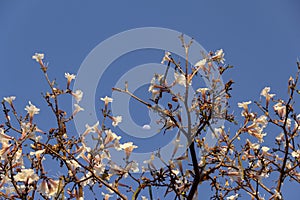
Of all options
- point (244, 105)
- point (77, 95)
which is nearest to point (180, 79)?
point (244, 105)

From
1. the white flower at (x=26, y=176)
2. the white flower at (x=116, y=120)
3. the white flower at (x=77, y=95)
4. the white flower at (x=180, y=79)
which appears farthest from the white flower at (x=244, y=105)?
the white flower at (x=26, y=176)

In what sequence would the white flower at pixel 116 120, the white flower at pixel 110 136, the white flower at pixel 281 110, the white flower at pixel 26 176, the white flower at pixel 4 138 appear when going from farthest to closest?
the white flower at pixel 281 110 → the white flower at pixel 116 120 → the white flower at pixel 110 136 → the white flower at pixel 4 138 → the white flower at pixel 26 176

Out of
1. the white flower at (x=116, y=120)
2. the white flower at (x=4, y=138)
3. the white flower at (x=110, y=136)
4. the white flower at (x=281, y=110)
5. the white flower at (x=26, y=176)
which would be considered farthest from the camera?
the white flower at (x=281, y=110)

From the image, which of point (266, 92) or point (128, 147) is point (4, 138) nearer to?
point (128, 147)

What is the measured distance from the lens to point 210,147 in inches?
104

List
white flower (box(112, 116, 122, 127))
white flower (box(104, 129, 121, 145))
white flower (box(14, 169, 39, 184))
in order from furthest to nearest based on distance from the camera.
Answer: white flower (box(112, 116, 122, 127)), white flower (box(104, 129, 121, 145)), white flower (box(14, 169, 39, 184))

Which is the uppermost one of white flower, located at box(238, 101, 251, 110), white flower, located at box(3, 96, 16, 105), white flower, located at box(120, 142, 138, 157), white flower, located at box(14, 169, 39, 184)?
→ white flower, located at box(238, 101, 251, 110)

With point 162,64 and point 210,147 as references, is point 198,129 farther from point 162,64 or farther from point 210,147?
point 162,64

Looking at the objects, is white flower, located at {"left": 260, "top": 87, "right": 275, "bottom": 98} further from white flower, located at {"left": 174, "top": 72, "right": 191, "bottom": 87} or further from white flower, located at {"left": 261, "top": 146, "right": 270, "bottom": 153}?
white flower, located at {"left": 174, "top": 72, "right": 191, "bottom": 87}

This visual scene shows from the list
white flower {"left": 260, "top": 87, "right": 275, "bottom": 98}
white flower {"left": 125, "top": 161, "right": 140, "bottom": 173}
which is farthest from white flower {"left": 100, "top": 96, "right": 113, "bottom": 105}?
white flower {"left": 260, "top": 87, "right": 275, "bottom": 98}

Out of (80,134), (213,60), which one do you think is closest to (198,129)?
(213,60)

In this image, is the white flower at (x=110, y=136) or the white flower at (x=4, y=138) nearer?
the white flower at (x=4, y=138)

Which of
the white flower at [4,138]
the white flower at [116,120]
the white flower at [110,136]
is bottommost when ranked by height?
the white flower at [4,138]

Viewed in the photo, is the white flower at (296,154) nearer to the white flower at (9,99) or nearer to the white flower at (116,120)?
the white flower at (116,120)
